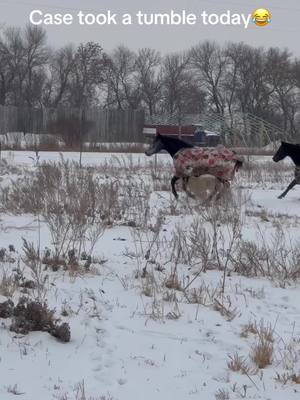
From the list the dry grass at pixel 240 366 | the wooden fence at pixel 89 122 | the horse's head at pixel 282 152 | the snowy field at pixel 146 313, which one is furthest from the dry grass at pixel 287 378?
the wooden fence at pixel 89 122

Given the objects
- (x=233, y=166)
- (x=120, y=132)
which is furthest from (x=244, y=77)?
(x=233, y=166)

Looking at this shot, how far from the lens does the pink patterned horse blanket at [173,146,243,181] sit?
1144 centimetres

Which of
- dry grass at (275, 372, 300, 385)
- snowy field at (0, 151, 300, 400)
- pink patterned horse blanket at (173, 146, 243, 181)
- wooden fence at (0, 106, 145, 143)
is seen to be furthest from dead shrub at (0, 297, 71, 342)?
wooden fence at (0, 106, 145, 143)

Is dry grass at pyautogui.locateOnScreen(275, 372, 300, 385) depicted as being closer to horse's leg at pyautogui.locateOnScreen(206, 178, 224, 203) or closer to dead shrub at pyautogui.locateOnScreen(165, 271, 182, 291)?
dead shrub at pyautogui.locateOnScreen(165, 271, 182, 291)

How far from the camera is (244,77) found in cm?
6812

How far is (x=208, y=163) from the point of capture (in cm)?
1147

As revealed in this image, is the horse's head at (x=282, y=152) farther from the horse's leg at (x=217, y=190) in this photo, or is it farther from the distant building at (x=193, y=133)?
the distant building at (x=193, y=133)

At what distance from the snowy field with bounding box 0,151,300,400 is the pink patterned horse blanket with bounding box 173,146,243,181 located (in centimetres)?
318

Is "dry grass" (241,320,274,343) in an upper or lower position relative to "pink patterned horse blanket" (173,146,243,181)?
lower

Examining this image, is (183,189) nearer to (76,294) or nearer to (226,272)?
(226,272)

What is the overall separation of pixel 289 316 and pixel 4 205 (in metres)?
5.49

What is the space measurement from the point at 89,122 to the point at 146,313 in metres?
31.5

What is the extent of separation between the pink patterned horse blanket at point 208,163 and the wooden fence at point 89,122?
80.0 ft

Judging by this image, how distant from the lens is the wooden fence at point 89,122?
36375 millimetres
